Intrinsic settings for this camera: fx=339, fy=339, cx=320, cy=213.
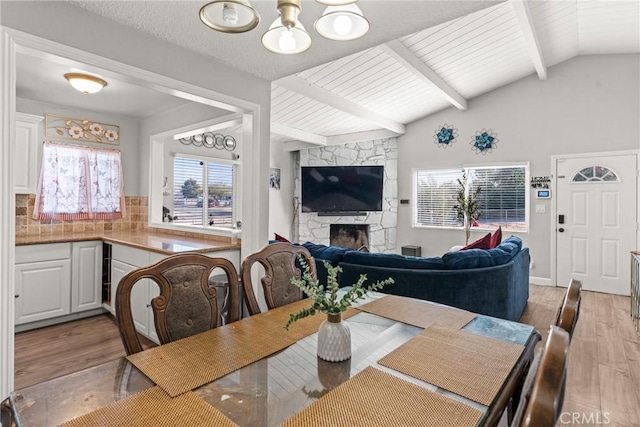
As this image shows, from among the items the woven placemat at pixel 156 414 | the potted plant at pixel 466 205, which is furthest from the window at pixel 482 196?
the woven placemat at pixel 156 414

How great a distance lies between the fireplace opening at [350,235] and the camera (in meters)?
6.91

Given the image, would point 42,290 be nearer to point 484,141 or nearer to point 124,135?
point 124,135

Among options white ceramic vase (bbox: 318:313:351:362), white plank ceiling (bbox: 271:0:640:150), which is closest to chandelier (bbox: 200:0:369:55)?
white ceramic vase (bbox: 318:313:351:362)

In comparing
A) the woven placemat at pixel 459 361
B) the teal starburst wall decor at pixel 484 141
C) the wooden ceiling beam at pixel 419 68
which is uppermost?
the wooden ceiling beam at pixel 419 68

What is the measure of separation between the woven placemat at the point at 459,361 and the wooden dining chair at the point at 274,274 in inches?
29.5

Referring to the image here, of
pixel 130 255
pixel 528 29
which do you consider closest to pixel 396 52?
pixel 528 29

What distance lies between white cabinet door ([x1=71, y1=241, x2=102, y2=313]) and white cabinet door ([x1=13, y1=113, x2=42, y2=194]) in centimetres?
79

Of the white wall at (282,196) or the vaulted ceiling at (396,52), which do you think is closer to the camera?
the vaulted ceiling at (396,52)

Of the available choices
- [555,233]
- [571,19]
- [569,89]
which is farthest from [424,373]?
[569,89]

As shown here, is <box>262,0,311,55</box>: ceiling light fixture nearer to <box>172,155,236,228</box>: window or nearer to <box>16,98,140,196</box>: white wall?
<box>16,98,140,196</box>: white wall

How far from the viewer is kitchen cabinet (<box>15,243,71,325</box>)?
3068 millimetres

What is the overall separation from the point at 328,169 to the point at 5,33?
18.0ft

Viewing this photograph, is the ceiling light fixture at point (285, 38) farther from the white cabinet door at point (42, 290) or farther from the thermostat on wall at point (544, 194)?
the thermostat on wall at point (544, 194)

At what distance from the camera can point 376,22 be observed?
1.99m
